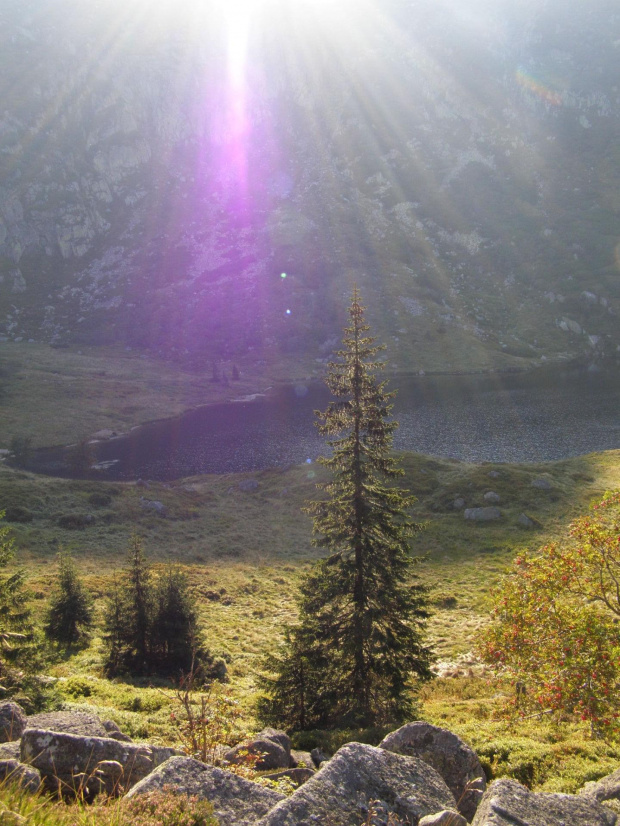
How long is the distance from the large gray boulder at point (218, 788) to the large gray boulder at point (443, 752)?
4.32 metres

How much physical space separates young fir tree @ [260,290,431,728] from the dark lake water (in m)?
61.4

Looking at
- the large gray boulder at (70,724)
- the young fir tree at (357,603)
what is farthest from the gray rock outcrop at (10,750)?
the young fir tree at (357,603)

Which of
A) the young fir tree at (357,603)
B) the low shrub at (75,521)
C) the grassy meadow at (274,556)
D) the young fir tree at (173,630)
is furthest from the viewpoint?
the low shrub at (75,521)

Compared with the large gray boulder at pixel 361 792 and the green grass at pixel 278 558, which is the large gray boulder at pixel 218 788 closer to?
the large gray boulder at pixel 361 792

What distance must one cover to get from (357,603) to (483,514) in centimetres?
3893

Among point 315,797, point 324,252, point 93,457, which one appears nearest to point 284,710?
point 315,797

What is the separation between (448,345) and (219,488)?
4422 inches

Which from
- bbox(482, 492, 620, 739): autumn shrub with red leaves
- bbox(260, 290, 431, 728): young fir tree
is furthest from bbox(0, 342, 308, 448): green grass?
bbox(482, 492, 620, 739): autumn shrub with red leaves

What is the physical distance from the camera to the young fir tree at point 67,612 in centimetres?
2947

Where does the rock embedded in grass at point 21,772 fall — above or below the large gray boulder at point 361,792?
above

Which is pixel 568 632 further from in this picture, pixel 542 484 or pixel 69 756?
pixel 542 484

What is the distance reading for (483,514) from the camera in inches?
2078

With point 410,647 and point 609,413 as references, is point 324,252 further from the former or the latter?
point 410,647

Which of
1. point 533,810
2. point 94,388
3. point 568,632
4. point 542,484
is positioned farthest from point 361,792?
point 94,388
